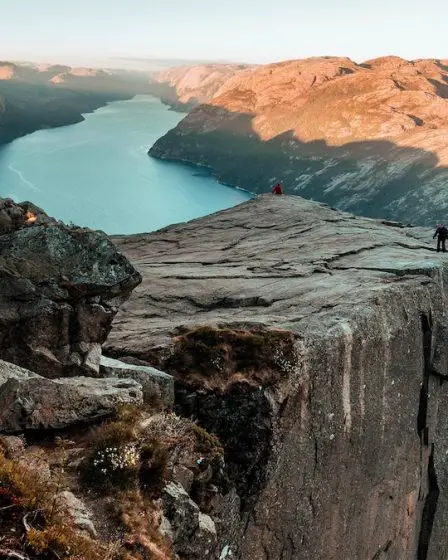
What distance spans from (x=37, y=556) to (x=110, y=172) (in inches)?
6513

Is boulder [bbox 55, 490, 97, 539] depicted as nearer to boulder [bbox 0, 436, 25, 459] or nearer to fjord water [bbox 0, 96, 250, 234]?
boulder [bbox 0, 436, 25, 459]

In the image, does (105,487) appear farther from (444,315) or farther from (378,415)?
(444,315)

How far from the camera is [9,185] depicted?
136m

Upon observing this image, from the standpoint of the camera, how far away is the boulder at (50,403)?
8.89 metres

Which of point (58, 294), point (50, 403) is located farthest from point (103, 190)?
point (50, 403)

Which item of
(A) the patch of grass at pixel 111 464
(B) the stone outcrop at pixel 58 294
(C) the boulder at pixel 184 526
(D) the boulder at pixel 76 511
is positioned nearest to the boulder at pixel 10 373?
(B) the stone outcrop at pixel 58 294

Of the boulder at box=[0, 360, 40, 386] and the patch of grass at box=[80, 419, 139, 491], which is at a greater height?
the boulder at box=[0, 360, 40, 386]

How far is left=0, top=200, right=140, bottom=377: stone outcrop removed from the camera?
12.3 metres

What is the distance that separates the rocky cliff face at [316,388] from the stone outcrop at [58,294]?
6.42 ft

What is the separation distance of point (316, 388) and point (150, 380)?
466 centimetres

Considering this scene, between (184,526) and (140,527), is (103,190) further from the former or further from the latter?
(140,527)

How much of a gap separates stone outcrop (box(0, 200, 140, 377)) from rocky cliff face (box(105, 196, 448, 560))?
1956 mm

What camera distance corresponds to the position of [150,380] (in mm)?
11883

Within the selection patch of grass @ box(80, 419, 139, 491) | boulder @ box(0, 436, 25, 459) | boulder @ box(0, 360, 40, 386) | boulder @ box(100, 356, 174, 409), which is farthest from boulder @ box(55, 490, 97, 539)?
boulder @ box(100, 356, 174, 409)
